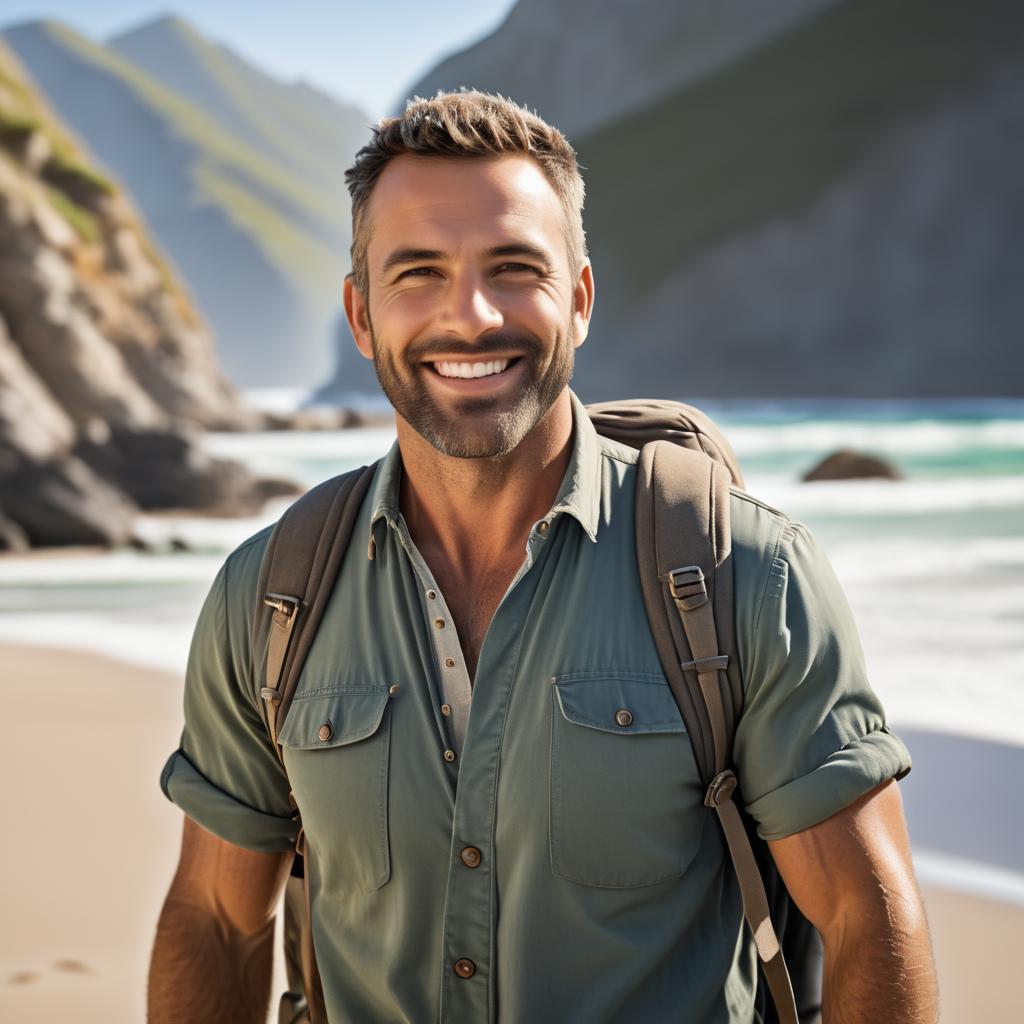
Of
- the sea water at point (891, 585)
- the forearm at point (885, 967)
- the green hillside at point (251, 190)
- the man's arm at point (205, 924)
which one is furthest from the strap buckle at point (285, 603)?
the green hillside at point (251, 190)

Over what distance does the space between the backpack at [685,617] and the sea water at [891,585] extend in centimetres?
516

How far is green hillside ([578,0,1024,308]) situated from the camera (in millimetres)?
81688

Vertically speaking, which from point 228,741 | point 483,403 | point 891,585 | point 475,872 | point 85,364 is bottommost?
point 475,872

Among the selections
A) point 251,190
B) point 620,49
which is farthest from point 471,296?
point 251,190

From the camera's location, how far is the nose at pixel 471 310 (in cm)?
192

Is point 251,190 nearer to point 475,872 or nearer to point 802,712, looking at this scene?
point 475,872

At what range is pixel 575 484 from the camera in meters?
1.93

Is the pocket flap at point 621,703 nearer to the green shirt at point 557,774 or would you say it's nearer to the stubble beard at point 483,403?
the green shirt at point 557,774

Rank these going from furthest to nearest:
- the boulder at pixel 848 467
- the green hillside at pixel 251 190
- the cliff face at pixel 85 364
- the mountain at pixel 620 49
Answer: the green hillside at pixel 251 190 → the mountain at pixel 620 49 → the boulder at pixel 848 467 → the cliff face at pixel 85 364

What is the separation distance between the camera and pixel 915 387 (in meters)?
70.6

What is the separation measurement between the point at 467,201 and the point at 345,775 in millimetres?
883

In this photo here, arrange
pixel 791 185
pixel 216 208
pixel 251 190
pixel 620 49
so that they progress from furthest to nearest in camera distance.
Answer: pixel 251 190 → pixel 216 208 → pixel 620 49 → pixel 791 185

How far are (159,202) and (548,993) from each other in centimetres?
18832

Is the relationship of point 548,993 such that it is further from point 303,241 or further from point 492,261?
point 303,241
